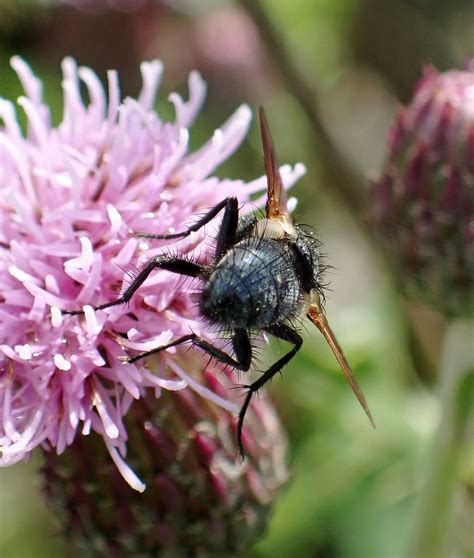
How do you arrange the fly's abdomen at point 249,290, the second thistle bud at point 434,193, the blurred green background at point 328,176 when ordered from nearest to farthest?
1. the fly's abdomen at point 249,290
2. the second thistle bud at point 434,193
3. the blurred green background at point 328,176

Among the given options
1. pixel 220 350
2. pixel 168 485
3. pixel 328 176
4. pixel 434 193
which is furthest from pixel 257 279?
pixel 328 176

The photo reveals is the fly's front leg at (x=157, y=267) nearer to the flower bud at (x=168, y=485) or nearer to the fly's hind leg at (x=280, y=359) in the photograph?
the fly's hind leg at (x=280, y=359)

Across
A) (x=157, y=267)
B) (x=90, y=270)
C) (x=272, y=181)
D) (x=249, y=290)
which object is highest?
(x=272, y=181)

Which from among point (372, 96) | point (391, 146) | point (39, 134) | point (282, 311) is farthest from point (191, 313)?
point (372, 96)

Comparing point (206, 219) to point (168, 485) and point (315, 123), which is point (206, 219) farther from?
point (315, 123)

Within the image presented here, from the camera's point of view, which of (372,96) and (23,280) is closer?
(23,280)

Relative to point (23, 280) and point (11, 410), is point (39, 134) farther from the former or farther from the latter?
point (11, 410)

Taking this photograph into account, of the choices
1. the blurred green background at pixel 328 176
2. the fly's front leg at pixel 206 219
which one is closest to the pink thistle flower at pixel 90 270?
the fly's front leg at pixel 206 219
